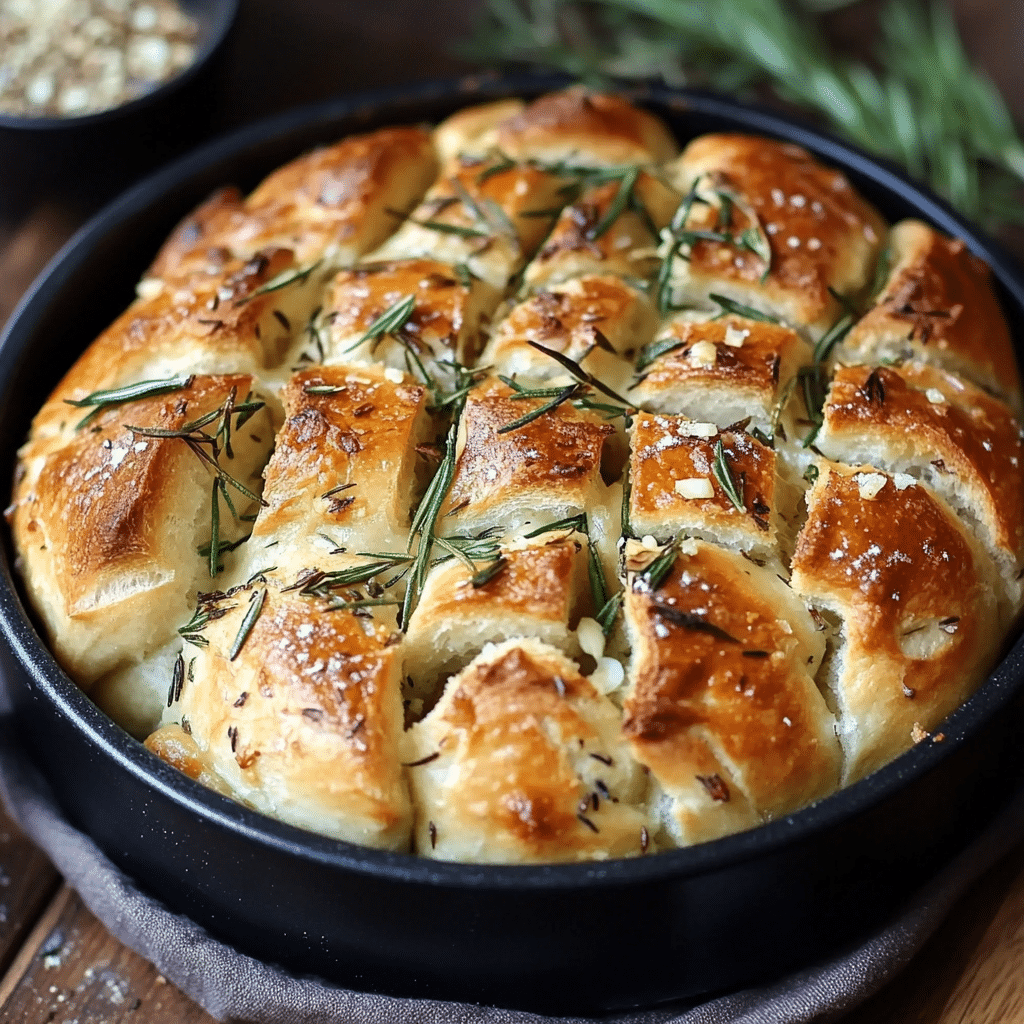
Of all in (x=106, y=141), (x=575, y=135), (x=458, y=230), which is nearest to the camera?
(x=458, y=230)

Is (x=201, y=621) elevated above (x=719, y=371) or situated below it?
below

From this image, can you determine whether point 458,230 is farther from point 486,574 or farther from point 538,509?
point 486,574

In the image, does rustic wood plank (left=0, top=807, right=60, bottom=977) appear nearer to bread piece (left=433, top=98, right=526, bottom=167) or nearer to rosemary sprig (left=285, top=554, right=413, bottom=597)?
rosemary sprig (left=285, top=554, right=413, bottom=597)

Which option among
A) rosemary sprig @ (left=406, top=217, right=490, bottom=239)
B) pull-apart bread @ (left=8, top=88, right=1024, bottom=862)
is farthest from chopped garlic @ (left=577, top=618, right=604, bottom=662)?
rosemary sprig @ (left=406, top=217, right=490, bottom=239)

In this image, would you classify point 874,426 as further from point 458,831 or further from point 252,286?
point 252,286

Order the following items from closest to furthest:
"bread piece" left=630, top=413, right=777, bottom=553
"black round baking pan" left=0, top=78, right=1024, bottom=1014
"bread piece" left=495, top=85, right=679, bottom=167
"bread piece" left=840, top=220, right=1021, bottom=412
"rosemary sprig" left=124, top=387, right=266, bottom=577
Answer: "black round baking pan" left=0, top=78, right=1024, bottom=1014 → "bread piece" left=630, top=413, right=777, bottom=553 → "rosemary sprig" left=124, top=387, right=266, bottom=577 → "bread piece" left=840, top=220, right=1021, bottom=412 → "bread piece" left=495, top=85, right=679, bottom=167

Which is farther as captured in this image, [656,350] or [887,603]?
[656,350]

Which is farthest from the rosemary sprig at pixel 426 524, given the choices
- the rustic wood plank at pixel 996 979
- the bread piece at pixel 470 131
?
the rustic wood plank at pixel 996 979

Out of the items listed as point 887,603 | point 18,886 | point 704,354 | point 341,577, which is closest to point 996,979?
point 887,603
